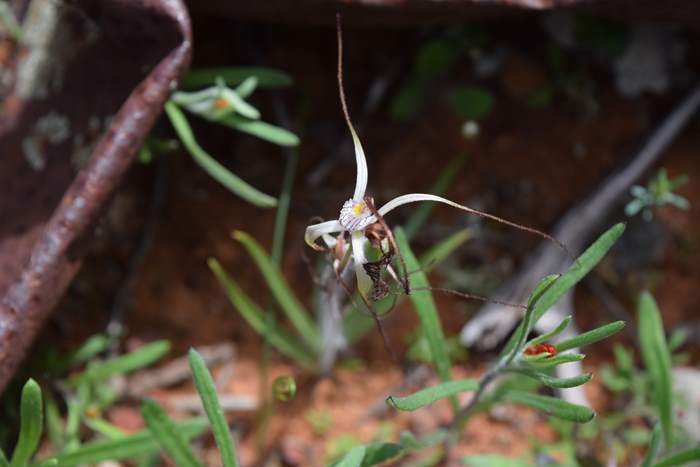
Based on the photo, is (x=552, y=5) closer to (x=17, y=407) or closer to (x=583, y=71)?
(x=583, y=71)

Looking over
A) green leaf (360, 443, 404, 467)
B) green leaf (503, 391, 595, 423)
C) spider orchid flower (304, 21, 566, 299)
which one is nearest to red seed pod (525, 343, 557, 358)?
green leaf (503, 391, 595, 423)

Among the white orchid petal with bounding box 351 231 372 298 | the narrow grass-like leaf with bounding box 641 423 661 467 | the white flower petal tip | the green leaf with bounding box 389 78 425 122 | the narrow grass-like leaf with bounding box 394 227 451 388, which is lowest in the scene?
the narrow grass-like leaf with bounding box 641 423 661 467

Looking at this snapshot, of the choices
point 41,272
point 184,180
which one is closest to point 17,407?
point 41,272

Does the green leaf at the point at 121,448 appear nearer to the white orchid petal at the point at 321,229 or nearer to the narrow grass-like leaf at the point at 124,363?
the narrow grass-like leaf at the point at 124,363

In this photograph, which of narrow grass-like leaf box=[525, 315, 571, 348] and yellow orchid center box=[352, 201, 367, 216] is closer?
yellow orchid center box=[352, 201, 367, 216]

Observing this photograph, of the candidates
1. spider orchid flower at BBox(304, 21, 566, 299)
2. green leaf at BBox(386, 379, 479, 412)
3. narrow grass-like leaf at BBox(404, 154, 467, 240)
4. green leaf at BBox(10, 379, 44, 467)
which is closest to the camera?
spider orchid flower at BBox(304, 21, 566, 299)

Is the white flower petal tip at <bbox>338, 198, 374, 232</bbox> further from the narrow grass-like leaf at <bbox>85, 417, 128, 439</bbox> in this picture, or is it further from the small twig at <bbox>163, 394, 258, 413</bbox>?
the small twig at <bbox>163, 394, 258, 413</bbox>

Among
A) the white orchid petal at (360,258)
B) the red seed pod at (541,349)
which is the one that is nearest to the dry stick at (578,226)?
the red seed pod at (541,349)
